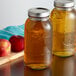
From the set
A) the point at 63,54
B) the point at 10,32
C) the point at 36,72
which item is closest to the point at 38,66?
the point at 36,72

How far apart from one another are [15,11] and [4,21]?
11cm

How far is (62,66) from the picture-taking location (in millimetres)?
1023

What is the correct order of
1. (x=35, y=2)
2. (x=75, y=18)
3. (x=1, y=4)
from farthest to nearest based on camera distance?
1. (x=35, y=2)
2. (x=1, y=4)
3. (x=75, y=18)

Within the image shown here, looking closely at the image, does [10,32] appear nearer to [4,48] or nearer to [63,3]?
[4,48]

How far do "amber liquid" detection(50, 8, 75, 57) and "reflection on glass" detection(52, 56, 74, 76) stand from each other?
0.07 feet

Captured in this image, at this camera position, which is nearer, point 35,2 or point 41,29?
point 41,29

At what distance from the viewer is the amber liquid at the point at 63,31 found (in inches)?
41.2

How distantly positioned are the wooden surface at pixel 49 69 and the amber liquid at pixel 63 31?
0.10 feet

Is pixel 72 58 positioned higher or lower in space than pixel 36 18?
lower

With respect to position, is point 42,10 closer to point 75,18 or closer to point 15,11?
point 75,18

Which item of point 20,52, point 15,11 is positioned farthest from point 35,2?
point 20,52

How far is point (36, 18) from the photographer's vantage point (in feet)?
3.09

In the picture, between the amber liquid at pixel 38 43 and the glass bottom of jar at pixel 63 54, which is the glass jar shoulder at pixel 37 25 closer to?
the amber liquid at pixel 38 43

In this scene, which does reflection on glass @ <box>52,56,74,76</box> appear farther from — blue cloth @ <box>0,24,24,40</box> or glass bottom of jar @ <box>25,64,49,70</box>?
blue cloth @ <box>0,24,24,40</box>
